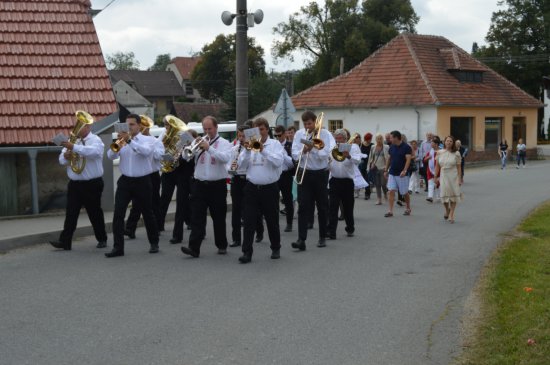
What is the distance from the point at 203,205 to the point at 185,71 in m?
110

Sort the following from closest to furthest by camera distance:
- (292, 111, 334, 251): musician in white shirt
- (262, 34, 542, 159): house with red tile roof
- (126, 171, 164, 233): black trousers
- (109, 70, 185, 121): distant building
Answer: (292, 111, 334, 251): musician in white shirt < (126, 171, 164, 233): black trousers < (262, 34, 542, 159): house with red tile roof < (109, 70, 185, 121): distant building

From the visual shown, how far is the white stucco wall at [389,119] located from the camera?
38.2 meters

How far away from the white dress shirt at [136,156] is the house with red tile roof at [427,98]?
28.4 m

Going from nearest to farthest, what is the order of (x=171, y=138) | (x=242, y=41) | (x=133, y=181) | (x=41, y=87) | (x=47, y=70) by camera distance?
(x=133, y=181), (x=171, y=138), (x=41, y=87), (x=47, y=70), (x=242, y=41)

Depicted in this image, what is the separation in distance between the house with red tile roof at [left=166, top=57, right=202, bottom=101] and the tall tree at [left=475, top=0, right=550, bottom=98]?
2185 inches

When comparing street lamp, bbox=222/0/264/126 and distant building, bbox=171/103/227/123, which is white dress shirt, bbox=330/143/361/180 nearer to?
street lamp, bbox=222/0/264/126

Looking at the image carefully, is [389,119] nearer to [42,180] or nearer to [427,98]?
[427,98]

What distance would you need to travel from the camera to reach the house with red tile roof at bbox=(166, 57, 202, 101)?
115 meters

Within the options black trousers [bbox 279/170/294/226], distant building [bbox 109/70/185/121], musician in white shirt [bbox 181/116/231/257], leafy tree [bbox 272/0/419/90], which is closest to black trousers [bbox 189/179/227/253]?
musician in white shirt [bbox 181/116/231/257]

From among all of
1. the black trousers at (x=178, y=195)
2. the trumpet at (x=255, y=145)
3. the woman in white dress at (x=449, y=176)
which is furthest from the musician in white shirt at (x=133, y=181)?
the woman in white dress at (x=449, y=176)

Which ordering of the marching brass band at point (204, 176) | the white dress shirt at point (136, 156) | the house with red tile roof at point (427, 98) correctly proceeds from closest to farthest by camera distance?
1. the marching brass band at point (204, 176)
2. the white dress shirt at point (136, 156)
3. the house with red tile roof at point (427, 98)

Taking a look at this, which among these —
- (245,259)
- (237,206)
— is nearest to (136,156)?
(237,206)

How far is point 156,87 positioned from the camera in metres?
108

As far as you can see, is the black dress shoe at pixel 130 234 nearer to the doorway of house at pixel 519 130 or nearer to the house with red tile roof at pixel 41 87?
the house with red tile roof at pixel 41 87
